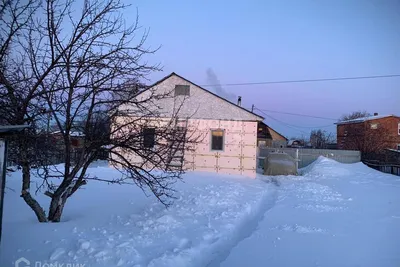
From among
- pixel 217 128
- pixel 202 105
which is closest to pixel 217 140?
pixel 217 128

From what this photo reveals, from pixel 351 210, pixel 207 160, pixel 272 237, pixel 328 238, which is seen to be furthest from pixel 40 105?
pixel 207 160

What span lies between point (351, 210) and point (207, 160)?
9.71m

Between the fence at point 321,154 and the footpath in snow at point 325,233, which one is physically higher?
the fence at point 321,154

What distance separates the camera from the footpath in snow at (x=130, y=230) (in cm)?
446

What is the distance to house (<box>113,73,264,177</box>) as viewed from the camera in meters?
17.5

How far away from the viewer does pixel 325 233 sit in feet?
20.8

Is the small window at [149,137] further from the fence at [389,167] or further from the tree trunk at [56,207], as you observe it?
the fence at [389,167]

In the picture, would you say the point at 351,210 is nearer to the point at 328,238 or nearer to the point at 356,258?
the point at 328,238

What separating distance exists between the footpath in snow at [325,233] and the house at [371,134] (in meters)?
22.3

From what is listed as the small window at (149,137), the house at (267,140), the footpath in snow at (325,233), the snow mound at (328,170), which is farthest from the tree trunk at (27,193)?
the house at (267,140)

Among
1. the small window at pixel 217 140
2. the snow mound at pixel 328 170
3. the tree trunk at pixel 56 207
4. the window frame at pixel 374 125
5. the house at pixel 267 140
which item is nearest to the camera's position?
the tree trunk at pixel 56 207

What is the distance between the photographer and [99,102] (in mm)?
5738

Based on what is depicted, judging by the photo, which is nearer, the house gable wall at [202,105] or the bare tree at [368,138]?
the house gable wall at [202,105]

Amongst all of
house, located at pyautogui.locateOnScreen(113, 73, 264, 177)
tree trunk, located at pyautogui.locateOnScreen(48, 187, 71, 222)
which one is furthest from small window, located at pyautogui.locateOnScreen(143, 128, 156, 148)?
house, located at pyautogui.locateOnScreen(113, 73, 264, 177)
